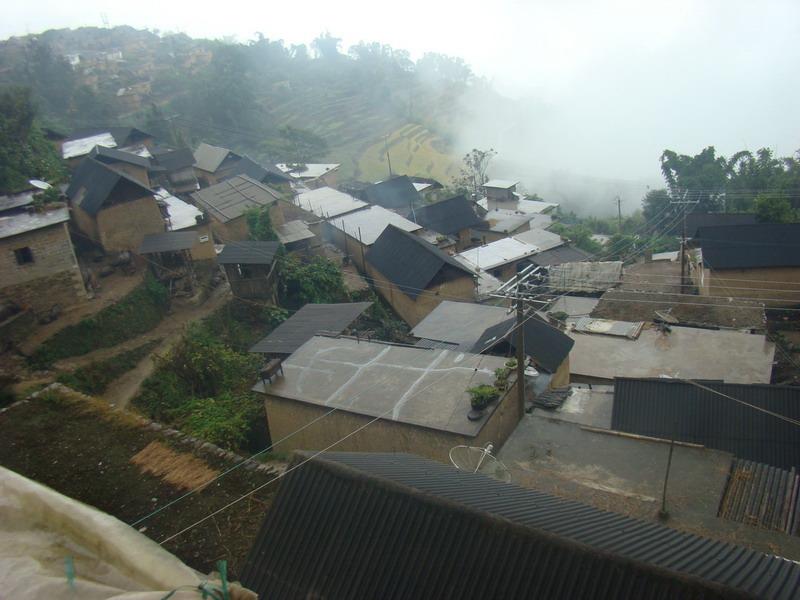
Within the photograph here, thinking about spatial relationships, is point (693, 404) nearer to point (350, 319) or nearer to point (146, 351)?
point (350, 319)

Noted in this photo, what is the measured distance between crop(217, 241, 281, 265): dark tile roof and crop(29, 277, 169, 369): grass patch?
9.78 ft

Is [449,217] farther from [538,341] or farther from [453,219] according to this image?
[538,341]

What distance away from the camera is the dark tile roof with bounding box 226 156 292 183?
4258cm

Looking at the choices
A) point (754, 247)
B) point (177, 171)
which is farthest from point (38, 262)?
point (754, 247)

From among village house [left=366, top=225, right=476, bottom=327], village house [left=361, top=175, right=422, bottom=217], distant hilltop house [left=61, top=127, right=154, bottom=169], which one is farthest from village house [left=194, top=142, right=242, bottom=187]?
village house [left=366, top=225, right=476, bottom=327]

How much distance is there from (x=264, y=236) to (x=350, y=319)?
37.6 feet

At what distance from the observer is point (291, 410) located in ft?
44.4

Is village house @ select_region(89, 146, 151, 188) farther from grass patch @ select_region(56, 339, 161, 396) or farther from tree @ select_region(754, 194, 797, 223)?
tree @ select_region(754, 194, 797, 223)

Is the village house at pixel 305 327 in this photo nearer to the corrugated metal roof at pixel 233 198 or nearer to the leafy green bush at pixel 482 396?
the leafy green bush at pixel 482 396

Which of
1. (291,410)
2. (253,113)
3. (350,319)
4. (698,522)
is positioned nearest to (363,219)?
(350,319)

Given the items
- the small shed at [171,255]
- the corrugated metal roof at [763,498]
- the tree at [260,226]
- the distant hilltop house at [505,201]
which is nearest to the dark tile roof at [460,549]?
the corrugated metal roof at [763,498]

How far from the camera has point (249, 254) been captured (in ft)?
79.3

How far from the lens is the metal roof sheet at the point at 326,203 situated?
36.9m

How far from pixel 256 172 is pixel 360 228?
46.7 feet
